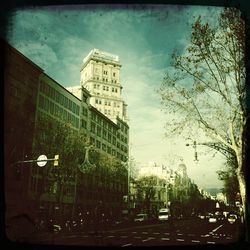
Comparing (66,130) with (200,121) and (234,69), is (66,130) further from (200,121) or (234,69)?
(234,69)

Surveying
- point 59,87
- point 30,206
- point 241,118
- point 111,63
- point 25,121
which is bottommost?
point 30,206

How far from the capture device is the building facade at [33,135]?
94.0 feet

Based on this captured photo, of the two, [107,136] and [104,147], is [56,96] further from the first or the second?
[107,136]

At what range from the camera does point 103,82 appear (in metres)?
82.2

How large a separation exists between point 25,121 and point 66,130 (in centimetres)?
413

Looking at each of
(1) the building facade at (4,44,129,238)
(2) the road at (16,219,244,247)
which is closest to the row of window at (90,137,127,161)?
(1) the building facade at (4,44,129,238)

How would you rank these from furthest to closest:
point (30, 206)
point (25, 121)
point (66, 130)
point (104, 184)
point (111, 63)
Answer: point (111, 63), point (104, 184), point (30, 206), point (66, 130), point (25, 121)

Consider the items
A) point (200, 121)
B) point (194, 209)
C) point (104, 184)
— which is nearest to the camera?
point (200, 121)

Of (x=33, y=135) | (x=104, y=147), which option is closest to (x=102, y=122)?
(x=104, y=147)

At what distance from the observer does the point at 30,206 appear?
37094mm

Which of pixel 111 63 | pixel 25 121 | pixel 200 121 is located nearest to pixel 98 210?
pixel 25 121

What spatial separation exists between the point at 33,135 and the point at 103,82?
5331 cm

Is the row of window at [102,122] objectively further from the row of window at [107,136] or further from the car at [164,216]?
the car at [164,216]

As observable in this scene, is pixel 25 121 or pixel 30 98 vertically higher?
pixel 30 98
